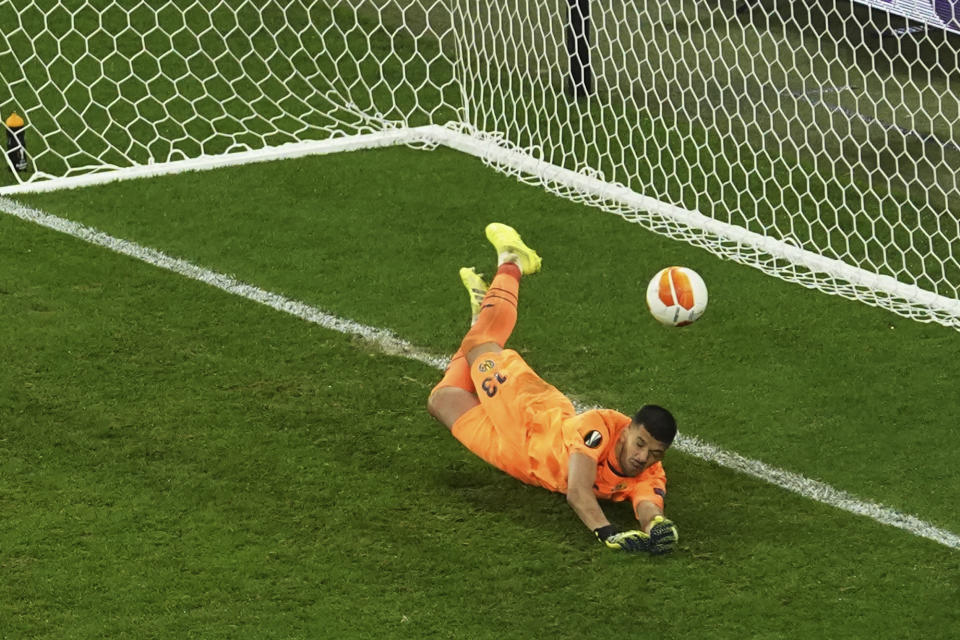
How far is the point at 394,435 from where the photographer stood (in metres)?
7.14

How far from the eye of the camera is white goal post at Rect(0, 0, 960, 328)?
373 inches

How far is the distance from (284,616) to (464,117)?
5.45m

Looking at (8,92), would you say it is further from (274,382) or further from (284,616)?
(284,616)

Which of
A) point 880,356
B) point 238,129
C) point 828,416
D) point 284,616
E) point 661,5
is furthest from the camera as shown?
point 661,5

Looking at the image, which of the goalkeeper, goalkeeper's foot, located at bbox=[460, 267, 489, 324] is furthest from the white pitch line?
the goalkeeper

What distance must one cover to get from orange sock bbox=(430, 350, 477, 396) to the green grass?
0.23m

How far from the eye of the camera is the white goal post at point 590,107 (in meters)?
9.47

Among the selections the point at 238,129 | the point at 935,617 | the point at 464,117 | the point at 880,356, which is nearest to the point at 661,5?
the point at 464,117

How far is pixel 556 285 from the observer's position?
8.70 meters

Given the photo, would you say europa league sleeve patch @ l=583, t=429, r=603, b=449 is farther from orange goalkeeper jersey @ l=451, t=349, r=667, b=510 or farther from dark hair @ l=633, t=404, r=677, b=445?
dark hair @ l=633, t=404, r=677, b=445

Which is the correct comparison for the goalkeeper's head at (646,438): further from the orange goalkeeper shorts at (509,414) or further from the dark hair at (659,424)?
the orange goalkeeper shorts at (509,414)

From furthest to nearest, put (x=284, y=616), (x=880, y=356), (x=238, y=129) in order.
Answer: (x=238, y=129) → (x=880, y=356) → (x=284, y=616)

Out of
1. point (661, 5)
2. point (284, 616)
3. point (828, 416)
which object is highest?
point (661, 5)

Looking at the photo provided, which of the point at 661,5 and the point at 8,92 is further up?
the point at 661,5
